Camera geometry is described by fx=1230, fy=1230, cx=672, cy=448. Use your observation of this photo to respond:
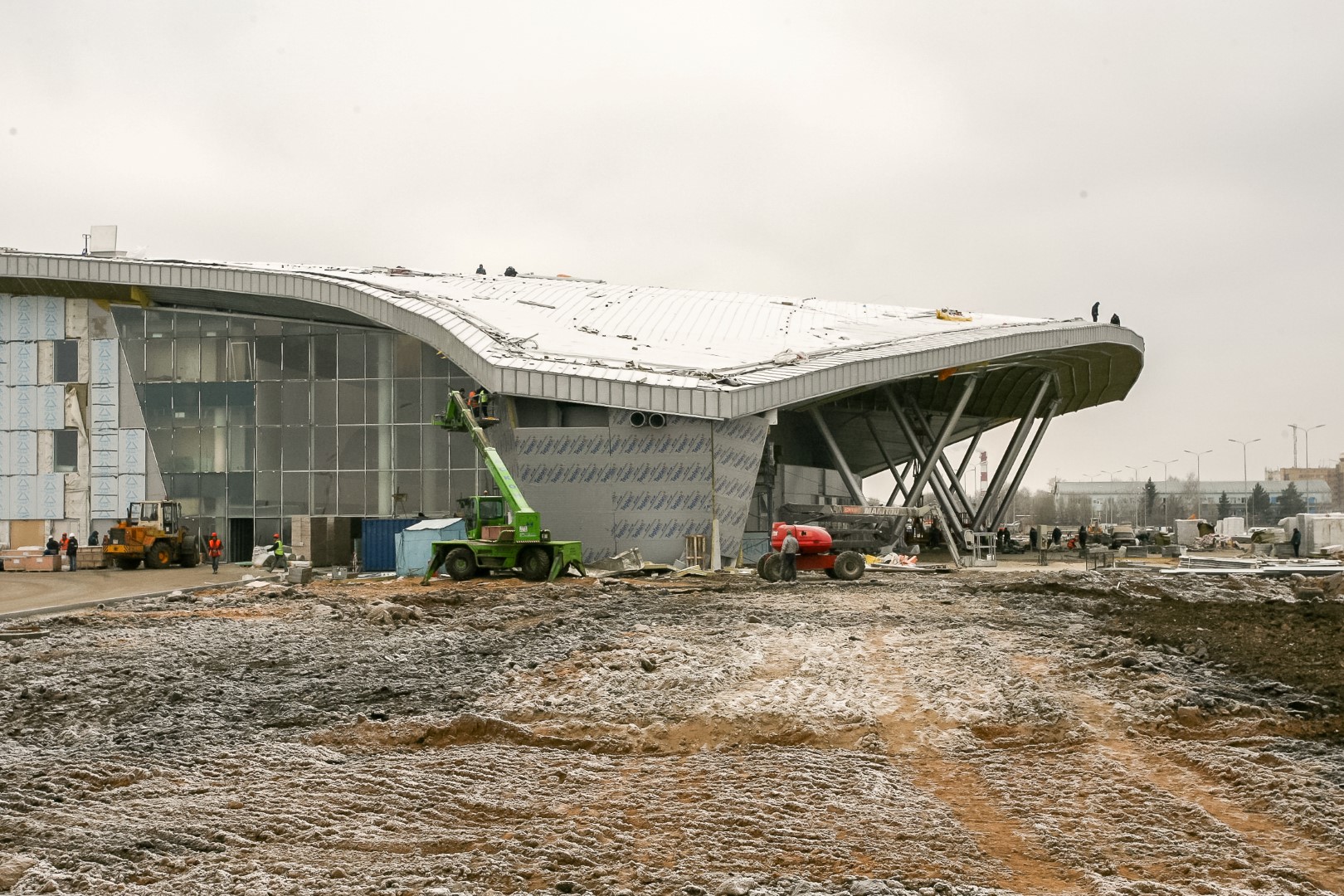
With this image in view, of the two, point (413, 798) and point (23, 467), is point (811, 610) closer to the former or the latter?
point (413, 798)

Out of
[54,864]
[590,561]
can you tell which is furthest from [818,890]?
[590,561]

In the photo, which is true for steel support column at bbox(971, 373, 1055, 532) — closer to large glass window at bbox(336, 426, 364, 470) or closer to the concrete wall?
the concrete wall

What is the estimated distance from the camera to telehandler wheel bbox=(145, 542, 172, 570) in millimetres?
41062

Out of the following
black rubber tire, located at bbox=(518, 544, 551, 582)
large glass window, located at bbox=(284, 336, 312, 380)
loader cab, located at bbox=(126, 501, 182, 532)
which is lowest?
black rubber tire, located at bbox=(518, 544, 551, 582)

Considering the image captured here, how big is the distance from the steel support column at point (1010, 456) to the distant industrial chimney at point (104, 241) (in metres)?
35.3

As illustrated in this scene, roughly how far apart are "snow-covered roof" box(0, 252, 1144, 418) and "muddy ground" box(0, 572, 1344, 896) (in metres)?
17.4

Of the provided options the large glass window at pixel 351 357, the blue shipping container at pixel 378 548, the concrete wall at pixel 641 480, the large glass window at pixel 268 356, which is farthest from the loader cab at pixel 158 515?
the concrete wall at pixel 641 480

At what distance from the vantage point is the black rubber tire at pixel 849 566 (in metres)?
31.3

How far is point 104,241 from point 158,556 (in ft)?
47.8

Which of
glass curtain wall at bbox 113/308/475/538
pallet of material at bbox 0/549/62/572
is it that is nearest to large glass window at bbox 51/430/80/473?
glass curtain wall at bbox 113/308/475/538

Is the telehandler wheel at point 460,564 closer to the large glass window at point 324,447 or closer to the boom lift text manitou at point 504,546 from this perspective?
the boom lift text manitou at point 504,546

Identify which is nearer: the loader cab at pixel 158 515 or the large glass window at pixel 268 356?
the loader cab at pixel 158 515

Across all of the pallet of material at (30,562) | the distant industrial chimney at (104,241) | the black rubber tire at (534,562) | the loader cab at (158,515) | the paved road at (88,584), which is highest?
the distant industrial chimney at (104,241)

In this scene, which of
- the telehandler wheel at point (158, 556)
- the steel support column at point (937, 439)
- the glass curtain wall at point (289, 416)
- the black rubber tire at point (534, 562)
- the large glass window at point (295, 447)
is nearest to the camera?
the black rubber tire at point (534, 562)
